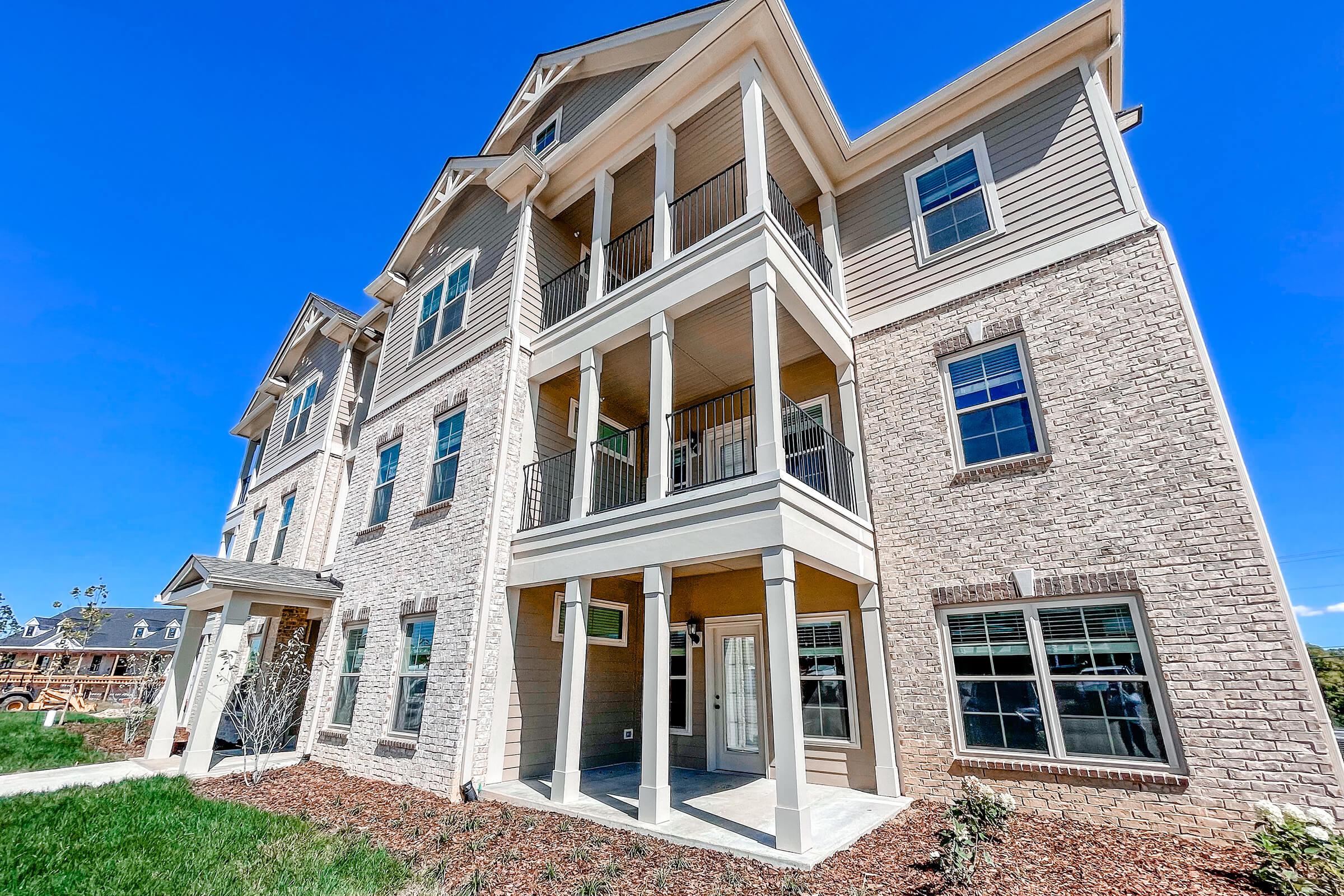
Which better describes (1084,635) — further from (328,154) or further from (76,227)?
(76,227)

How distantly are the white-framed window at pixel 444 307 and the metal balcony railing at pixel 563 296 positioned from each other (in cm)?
179

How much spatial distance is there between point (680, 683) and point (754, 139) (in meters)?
8.11

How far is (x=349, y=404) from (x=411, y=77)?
8.02m

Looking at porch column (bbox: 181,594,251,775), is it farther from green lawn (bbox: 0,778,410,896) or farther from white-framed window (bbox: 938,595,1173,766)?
white-framed window (bbox: 938,595,1173,766)

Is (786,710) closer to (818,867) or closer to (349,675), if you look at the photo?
(818,867)

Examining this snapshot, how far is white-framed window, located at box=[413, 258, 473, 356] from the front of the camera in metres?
10.9

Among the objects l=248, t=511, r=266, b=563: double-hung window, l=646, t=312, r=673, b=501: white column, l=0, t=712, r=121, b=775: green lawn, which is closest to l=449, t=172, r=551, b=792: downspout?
l=646, t=312, r=673, b=501: white column

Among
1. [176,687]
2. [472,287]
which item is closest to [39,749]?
[176,687]

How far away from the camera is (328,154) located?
15469 mm

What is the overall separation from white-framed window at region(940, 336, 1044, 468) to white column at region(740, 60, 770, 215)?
339 cm

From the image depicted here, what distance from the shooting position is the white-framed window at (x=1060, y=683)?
554cm

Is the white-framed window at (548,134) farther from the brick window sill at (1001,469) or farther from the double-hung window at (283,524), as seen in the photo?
the double-hung window at (283,524)

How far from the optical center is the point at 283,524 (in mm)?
14867

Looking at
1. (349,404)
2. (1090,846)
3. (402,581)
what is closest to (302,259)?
(349,404)
